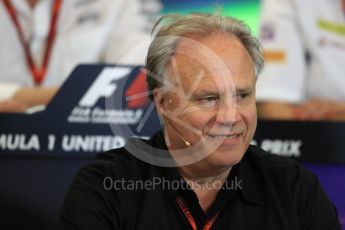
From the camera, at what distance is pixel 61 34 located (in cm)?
233

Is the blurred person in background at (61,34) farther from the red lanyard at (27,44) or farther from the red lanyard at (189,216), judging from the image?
the red lanyard at (189,216)

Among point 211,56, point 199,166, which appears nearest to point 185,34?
point 211,56

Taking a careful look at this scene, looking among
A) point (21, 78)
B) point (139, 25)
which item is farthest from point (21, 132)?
point (139, 25)

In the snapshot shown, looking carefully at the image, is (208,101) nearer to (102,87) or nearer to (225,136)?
(225,136)

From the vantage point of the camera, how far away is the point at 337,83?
2.38 metres

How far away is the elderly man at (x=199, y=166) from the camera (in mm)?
1310

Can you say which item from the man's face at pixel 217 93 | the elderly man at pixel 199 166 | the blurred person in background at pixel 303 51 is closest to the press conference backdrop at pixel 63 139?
the blurred person in background at pixel 303 51

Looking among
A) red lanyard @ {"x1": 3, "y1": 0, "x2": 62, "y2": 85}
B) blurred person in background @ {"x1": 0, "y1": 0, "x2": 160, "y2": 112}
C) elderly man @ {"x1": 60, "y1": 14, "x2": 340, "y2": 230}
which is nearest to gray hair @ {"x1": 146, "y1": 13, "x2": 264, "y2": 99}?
elderly man @ {"x1": 60, "y1": 14, "x2": 340, "y2": 230}

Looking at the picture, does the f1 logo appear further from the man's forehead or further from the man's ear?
the man's forehead

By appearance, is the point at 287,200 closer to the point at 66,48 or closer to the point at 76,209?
the point at 76,209

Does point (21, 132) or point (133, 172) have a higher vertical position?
point (133, 172)

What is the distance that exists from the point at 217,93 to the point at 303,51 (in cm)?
120

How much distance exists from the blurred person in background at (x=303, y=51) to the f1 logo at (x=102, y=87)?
1.84 ft

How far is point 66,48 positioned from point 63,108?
36cm
